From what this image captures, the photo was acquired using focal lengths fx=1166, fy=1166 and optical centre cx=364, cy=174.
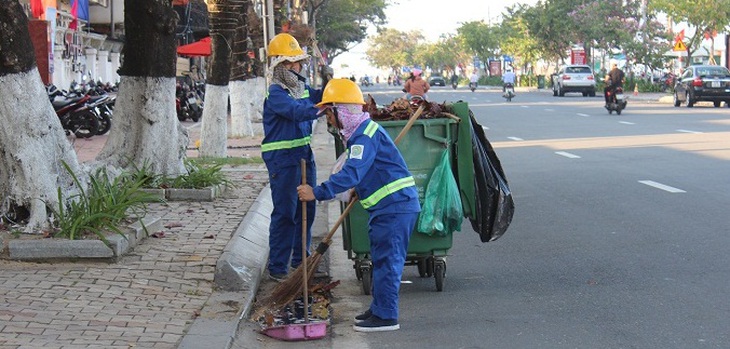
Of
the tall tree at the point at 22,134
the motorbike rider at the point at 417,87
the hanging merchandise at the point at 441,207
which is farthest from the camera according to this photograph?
the motorbike rider at the point at 417,87

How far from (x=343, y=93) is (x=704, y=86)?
1302 inches

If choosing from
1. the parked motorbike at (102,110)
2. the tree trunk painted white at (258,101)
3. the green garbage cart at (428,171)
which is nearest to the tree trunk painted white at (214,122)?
the parked motorbike at (102,110)

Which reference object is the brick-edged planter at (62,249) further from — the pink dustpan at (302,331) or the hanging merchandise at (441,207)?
the hanging merchandise at (441,207)

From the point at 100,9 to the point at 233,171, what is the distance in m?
24.4

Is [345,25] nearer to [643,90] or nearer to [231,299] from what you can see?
[643,90]

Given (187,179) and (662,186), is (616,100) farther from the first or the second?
(187,179)

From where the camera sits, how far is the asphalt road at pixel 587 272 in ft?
22.8

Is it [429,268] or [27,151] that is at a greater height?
[27,151]

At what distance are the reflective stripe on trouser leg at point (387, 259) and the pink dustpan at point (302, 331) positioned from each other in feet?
1.18

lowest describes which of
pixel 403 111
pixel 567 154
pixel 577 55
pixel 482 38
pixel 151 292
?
pixel 151 292

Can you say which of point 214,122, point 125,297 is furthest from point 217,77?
point 125,297

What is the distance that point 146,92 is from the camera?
1220 cm

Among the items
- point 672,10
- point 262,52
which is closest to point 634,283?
point 262,52

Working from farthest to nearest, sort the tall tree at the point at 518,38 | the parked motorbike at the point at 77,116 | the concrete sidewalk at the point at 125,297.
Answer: the tall tree at the point at 518,38, the parked motorbike at the point at 77,116, the concrete sidewalk at the point at 125,297
